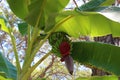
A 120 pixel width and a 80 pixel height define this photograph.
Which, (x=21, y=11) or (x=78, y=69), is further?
(x=78, y=69)

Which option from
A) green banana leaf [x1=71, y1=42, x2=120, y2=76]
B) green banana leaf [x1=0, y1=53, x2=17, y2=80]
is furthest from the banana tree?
green banana leaf [x1=0, y1=53, x2=17, y2=80]

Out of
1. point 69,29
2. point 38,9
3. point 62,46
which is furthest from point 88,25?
point 38,9

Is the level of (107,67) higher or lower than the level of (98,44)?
lower

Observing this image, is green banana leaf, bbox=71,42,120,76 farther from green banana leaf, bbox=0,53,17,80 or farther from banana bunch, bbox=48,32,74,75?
green banana leaf, bbox=0,53,17,80

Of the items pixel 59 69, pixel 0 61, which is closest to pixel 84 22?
pixel 0 61

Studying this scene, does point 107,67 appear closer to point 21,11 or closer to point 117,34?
point 117,34

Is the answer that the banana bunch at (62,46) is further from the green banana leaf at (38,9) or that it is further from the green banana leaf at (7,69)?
the green banana leaf at (7,69)

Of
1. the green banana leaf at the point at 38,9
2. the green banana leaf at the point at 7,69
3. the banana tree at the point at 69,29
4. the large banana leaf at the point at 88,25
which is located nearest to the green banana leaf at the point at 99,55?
the banana tree at the point at 69,29
